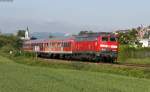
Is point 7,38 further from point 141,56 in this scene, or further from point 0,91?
point 0,91

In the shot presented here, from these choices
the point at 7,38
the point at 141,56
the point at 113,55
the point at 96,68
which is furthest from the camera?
the point at 7,38

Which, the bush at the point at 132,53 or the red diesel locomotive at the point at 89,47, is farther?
the bush at the point at 132,53

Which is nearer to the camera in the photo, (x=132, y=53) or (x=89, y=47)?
(x=89, y=47)

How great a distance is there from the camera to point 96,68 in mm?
37156

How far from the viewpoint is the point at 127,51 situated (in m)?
65.6

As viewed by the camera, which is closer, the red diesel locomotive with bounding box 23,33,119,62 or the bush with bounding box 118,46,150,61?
the red diesel locomotive with bounding box 23,33,119,62

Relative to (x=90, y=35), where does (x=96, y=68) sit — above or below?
below

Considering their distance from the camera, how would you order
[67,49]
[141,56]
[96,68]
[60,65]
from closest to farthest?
[96,68] < [60,65] < [67,49] < [141,56]

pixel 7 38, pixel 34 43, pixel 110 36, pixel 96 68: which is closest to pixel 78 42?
pixel 110 36

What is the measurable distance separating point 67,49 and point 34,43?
843 inches

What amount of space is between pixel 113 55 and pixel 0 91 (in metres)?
32.6

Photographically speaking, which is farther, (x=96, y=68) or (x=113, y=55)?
(x=113, y=55)

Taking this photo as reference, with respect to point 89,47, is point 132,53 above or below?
below

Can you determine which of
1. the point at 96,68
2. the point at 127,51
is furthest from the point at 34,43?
the point at 96,68
